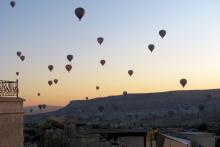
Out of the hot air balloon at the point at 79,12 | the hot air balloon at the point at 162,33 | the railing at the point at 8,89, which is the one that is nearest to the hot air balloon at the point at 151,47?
the hot air balloon at the point at 162,33

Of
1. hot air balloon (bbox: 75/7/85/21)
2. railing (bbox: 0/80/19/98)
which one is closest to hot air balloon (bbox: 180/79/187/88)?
hot air balloon (bbox: 75/7/85/21)

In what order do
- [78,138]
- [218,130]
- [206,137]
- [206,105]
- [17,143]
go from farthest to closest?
1. [206,105]
2. [218,130]
3. [206,137]
4. [78,138]
5. [17,143]

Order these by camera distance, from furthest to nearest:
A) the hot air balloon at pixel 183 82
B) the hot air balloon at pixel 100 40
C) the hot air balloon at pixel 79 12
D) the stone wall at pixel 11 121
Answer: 1. the hot air balloon at pixel 183 82
2. the hot air balloon at pixel 100 40
3. the hot air balloon at pixel 79 12
4. the stone wall at pixel 11 121

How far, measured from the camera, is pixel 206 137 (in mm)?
36750

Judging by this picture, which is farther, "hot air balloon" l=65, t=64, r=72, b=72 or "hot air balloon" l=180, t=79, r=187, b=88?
"hot air balloon" l=180, t=79, r=187, b=88

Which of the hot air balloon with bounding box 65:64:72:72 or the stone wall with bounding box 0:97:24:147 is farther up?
the hot air balloon with bounding box 65:64:72:72

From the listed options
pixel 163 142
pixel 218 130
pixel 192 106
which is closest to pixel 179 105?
pixel 192 106

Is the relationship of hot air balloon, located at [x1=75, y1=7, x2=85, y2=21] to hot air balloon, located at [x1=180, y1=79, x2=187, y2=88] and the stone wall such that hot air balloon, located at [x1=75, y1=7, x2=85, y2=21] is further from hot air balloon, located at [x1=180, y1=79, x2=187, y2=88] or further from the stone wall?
hot air balloon, located at [x1=180, y1=79, x2=187, y2=88]

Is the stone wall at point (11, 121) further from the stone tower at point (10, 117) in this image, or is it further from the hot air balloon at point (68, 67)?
the hot air balloon at point (68, 67)

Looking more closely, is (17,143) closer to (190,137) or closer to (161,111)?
(190,137)

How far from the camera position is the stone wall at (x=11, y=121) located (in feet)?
59.6

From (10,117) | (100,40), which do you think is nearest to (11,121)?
(10,117)

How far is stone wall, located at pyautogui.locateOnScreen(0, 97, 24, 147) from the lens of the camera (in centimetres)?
1816

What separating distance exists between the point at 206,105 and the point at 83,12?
534 ft
